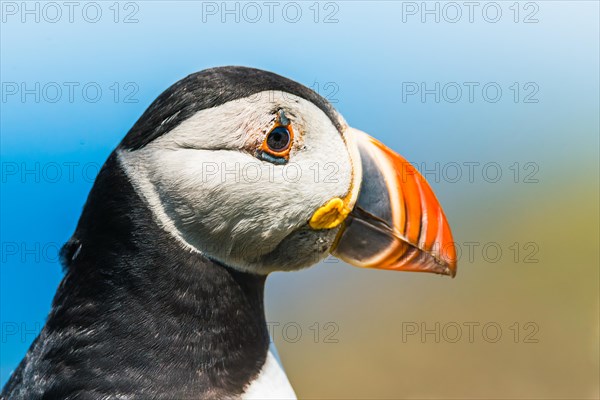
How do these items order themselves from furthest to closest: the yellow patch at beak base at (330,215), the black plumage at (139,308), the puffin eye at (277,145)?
1. the yellow patch at beak base at (330,215)
2. the puffin eye at (277,145)
3. the black plumage at (139,308)

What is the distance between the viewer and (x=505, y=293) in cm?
994

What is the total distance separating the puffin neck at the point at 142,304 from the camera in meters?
2.94

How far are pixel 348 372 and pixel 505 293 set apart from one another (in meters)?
2.49

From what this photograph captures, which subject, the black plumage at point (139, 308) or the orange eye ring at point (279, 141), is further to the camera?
the orange eye ring at point (279, 141)

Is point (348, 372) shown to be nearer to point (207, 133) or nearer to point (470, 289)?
point (470, 289)

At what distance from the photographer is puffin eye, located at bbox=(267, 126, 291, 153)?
3076 millimetres

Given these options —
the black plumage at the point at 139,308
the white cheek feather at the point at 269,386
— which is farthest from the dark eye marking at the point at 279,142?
the white cheek feather at the point at 269,386

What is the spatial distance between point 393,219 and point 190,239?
2.88 feet

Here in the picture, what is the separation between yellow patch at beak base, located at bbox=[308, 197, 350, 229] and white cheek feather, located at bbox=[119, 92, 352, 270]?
3 cm

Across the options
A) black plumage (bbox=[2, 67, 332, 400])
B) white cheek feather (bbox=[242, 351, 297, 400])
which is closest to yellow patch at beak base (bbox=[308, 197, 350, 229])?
black plumage (bbox=[2, 67, 332, 400])

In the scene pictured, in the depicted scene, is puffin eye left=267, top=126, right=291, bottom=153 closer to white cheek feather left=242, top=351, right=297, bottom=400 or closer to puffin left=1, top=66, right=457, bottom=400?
puffin left=1, top=66, right=457, bottom=400

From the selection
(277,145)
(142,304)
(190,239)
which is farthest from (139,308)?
(277,145)

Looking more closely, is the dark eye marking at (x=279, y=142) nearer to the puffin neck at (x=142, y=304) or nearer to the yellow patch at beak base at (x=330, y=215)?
the yellow patch at beak base at (x=330, y=215)

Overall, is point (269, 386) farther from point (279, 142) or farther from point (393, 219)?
point (279, 142)
